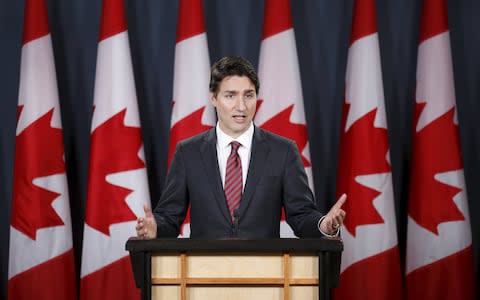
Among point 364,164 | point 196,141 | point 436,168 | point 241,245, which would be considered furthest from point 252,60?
point 241,245

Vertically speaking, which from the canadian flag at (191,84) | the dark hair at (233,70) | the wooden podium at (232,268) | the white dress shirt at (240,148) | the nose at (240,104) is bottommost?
the wooden podium at (232,268)

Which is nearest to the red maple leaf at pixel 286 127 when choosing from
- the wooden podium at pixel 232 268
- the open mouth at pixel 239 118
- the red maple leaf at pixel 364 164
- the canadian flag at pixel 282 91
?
the canadian flag at pixel 282 91

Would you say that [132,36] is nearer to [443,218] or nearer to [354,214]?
[354,214]

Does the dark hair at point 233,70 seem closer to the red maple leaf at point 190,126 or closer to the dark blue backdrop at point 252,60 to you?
the red maple leaf at point 190,126

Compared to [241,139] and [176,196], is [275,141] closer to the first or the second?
[241,139]

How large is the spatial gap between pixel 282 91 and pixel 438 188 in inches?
41.3

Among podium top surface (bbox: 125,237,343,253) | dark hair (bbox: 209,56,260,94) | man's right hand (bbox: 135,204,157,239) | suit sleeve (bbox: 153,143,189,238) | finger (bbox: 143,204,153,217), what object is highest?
dark hair (bbox: 209,56,260,94)

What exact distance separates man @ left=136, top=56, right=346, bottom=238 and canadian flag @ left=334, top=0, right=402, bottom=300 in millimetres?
1627

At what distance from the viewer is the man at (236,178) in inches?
87.2

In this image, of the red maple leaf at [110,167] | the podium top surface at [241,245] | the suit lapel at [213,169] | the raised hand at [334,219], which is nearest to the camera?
the podium top surface at [241,245]

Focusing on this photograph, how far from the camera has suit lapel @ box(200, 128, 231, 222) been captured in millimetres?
2205

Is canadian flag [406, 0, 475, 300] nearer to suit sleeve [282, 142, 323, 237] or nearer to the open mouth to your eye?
suit sleeve [282, 142, 323, 237]

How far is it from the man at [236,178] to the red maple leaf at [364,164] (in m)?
1.62

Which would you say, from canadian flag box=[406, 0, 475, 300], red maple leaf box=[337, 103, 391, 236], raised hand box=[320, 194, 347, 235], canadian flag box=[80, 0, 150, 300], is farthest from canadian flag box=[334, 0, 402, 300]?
raised hand box=[320, 194, 347, 235]
